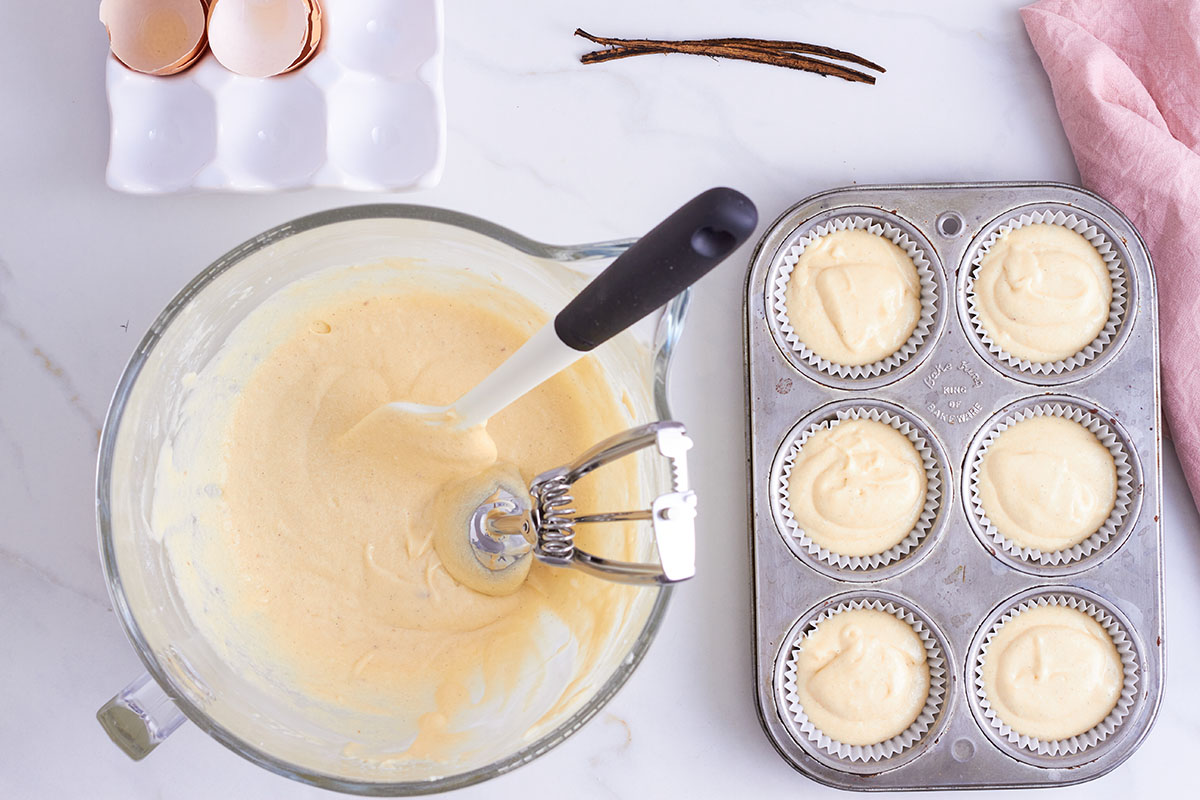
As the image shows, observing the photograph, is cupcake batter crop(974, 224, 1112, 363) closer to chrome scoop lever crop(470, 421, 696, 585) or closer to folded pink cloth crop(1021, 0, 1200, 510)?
folded pink cloth crop(1021, 0, 1200, 510)

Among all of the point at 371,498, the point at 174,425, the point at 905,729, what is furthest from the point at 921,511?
the point at 174,425

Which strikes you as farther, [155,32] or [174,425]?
[155,32]

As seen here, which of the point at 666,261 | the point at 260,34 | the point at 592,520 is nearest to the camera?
the point at 666,261

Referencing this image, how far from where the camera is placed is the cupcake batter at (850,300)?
109 centimetres

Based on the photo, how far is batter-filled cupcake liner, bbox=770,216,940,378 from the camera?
43.1 inches

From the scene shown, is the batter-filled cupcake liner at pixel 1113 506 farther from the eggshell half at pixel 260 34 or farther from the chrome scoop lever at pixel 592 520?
the eggshell half at pixel 260 34

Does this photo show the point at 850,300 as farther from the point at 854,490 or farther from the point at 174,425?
the point at 174,425

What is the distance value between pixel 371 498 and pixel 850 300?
1.83ft

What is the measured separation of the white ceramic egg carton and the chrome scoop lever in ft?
1.24

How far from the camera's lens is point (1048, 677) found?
1.10 m

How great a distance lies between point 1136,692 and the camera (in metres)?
1.11

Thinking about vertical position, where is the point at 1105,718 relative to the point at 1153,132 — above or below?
below

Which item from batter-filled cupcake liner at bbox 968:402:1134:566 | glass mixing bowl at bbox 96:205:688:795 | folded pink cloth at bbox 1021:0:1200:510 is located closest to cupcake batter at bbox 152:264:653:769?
glass mixing bowl at bbox 96:205:688:795

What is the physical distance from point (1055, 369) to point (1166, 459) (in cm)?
20
